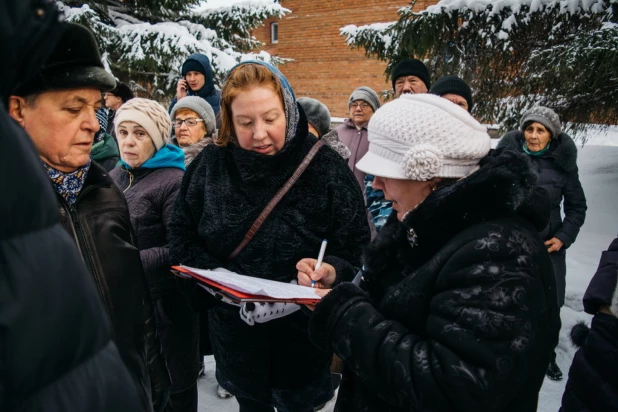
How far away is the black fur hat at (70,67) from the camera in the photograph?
122cm

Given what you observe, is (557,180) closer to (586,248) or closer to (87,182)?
(586,248)

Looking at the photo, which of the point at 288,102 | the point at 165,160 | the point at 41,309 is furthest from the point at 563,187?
the point at 41,309

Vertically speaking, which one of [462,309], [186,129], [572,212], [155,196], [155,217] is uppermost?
[462,309]

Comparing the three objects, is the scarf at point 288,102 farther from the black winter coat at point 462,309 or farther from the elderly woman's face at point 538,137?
the elderly woman's face at point 538,137

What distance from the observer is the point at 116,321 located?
55.6 inches

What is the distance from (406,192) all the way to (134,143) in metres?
1.69

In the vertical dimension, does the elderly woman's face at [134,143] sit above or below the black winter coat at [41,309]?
below

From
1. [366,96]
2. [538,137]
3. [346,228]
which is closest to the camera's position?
[346,228]

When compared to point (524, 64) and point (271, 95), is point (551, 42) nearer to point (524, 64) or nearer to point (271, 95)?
point (524, 64)

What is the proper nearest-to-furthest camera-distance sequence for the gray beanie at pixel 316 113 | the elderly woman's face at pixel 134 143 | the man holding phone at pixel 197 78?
the elderly woman's face at pixel 134 143
the gray beanie at pixel 316 113
the man holding phone at pixel 197 78

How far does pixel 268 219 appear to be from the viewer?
1.83 m

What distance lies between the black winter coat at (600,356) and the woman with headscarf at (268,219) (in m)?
1.02

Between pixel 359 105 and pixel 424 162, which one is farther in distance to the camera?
pixel 359 105

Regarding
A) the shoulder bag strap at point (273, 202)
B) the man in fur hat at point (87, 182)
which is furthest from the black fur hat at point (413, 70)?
the man in fur hat at point (87, 182)
